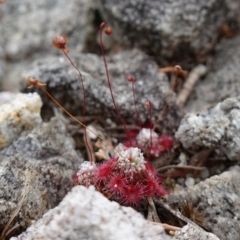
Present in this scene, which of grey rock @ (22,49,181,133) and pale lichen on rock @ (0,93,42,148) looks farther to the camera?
grey rock @ (22,49,181,133)

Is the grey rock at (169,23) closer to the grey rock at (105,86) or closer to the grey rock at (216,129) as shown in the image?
the grey rock at (105,86)

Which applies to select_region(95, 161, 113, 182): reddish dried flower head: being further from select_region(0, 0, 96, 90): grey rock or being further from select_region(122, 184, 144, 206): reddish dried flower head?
select_region(0, 0, 96, 90): grey rock

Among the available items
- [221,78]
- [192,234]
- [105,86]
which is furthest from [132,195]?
[221,78]

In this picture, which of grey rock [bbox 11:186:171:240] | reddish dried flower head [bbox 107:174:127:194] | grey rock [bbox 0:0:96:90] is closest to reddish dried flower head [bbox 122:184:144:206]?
reddish dried flower head [bbox 107:174:127:194]

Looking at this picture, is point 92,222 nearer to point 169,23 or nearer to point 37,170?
point 37,170

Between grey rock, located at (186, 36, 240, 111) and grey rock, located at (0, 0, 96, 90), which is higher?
grey rock, located at (0, 0, 96, 90)

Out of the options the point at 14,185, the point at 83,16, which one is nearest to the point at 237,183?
the point at 14,185

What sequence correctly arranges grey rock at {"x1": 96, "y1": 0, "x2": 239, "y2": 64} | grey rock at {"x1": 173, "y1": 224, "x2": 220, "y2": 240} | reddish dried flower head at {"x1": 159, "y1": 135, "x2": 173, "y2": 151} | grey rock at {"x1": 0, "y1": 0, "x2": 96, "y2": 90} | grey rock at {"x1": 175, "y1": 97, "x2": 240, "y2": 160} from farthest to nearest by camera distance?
1. grey rock at {"x1": 0, "y1": 0, "x2": 96, "y2": 90}
2. grey rock at {"x1": 96, "y1": 0, "x2": 239, "y2": 64}
3. reddish dried flower head at {"x1": 159, "y1": 135, "x2": 173, "y2": 151}
4. grey rock at {"x1": 175, "y1": 97, "x2": 240, "y2": 160}
5. grey rock at {"x1": 173, "y1": 224, "x2": 220, "y2": 240}
